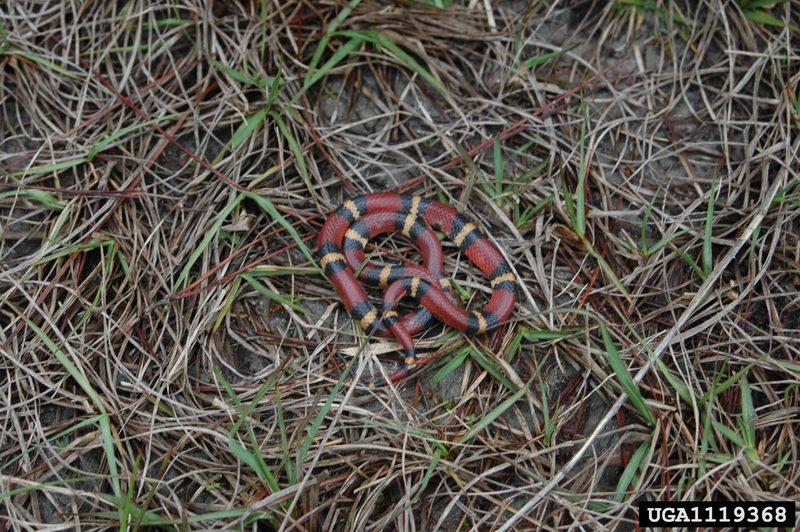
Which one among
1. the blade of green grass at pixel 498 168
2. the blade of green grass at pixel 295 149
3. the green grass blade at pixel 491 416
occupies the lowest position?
the green grass blade at pixel 491 416

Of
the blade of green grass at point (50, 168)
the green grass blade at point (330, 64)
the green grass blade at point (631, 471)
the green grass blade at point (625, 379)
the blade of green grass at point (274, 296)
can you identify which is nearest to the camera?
the green grass blade at point (631, 471)

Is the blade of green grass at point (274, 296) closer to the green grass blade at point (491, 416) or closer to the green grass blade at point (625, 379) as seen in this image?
the green grass blade at point (491, 416)

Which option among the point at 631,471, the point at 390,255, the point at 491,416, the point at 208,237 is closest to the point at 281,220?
the point at 208,237

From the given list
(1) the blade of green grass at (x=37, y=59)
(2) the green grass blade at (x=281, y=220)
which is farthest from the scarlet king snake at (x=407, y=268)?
(1) the blade of green grass at (x=37, y=59)

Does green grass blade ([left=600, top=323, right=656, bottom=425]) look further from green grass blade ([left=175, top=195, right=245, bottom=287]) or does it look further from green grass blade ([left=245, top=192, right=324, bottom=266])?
green grass blade ([left=175, top=195, right=245, bottom=287])

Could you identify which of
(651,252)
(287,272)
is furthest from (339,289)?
(651,252)

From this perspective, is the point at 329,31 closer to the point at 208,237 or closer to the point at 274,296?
the point at 208,237

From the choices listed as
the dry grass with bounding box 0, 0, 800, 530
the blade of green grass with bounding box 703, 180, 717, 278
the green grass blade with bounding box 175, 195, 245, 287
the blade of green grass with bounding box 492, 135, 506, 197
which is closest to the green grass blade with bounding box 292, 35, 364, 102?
the dry grass with bounding box 0, 0, 800, 530
